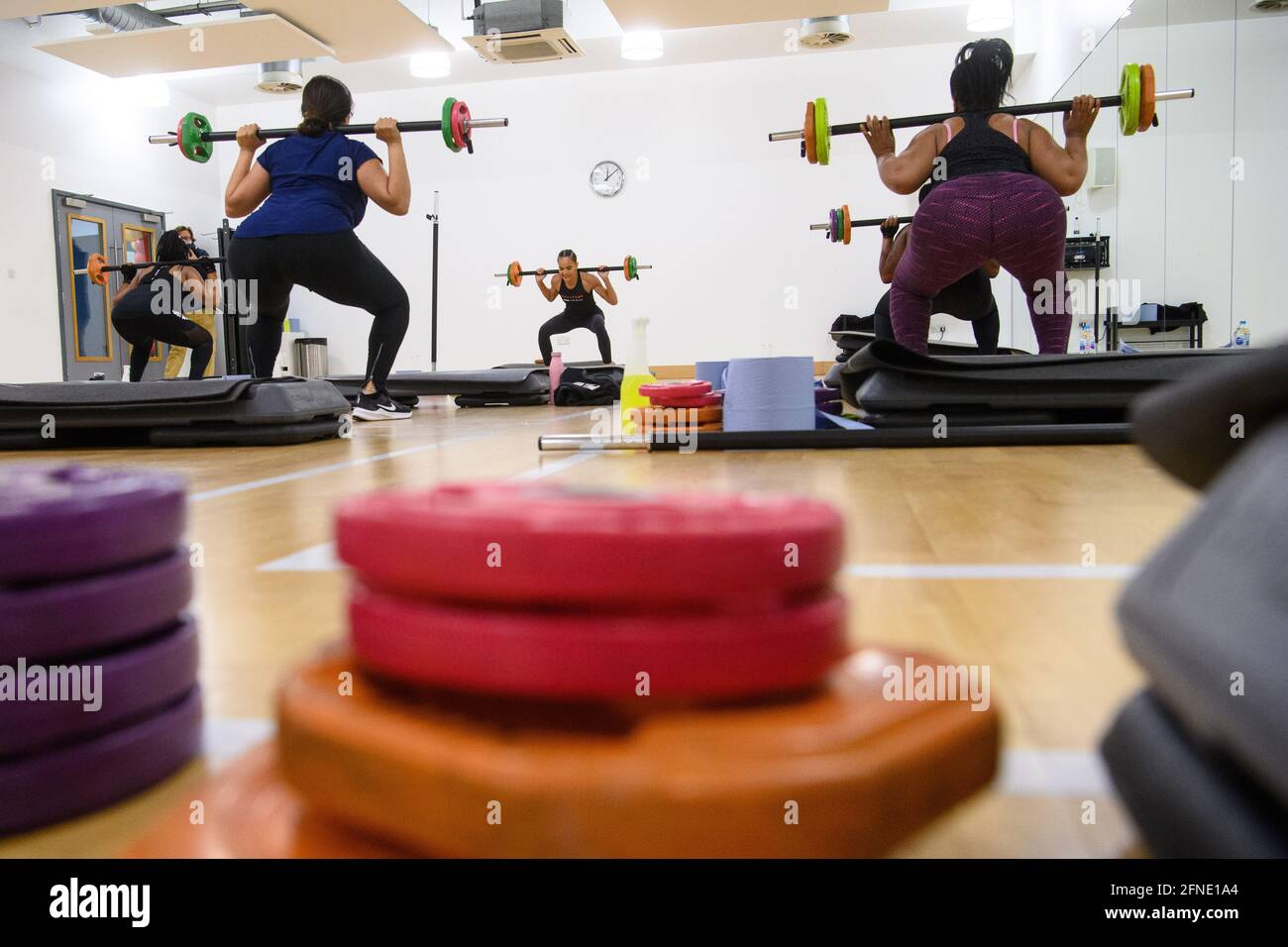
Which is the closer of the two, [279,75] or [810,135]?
[810,135]

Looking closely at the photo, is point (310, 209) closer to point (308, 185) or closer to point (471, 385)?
point (308, 185)

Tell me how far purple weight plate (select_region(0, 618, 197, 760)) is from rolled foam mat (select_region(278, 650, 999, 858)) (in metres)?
0.15

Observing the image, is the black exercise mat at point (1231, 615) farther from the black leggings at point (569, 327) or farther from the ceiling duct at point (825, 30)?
the ceiling duct at point (825, 30)

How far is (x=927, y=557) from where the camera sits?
3.67 feet

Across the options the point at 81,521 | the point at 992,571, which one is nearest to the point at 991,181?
the point at 992,571

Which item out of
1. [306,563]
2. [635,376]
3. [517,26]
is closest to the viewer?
[306,563]

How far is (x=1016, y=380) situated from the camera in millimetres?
2607

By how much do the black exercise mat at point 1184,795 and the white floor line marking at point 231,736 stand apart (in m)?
0.45

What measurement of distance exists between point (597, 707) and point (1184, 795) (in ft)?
0.81

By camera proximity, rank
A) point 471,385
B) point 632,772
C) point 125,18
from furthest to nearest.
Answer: point 125,18, point 471,385, point 632,772

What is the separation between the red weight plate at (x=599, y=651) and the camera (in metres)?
0.40

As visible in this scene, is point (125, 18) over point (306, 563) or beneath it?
over
